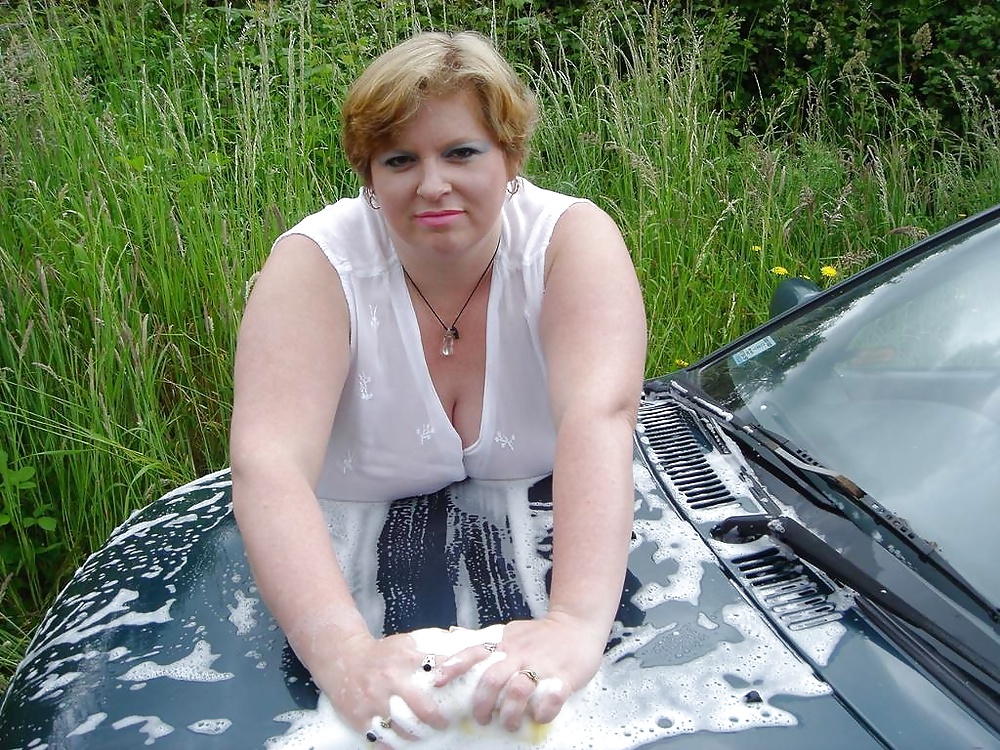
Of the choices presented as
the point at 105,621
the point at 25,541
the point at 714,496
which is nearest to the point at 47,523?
the point at 25,541

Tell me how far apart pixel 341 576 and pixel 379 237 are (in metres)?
0.70

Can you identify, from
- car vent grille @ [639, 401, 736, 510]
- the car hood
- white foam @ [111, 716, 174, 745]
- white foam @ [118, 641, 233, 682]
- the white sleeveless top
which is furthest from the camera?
the white sleeveless top

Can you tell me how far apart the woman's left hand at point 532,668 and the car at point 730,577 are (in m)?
0.02

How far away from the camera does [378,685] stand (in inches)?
49.5

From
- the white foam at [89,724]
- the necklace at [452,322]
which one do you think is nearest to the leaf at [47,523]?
the necklace at [452,322]

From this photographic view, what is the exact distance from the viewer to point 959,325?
1743mm

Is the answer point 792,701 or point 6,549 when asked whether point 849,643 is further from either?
point 6,549

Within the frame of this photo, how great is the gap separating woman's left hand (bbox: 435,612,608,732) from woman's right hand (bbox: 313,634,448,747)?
0.12 feet

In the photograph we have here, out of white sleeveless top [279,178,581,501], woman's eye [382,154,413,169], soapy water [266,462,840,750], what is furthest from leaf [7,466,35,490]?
soapy water [266,462,840,750]

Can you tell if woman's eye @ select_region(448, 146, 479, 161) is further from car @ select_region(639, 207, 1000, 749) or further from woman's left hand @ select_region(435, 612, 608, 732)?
woman's left hand @ select_region(435, 612, 608, 732)

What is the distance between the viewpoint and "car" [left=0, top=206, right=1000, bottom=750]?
1225mm

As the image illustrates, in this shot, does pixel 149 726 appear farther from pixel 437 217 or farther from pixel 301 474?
pixel 437 217

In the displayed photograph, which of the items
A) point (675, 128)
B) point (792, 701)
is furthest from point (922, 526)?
point (675, 128)

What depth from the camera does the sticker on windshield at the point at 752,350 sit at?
2008 mm
